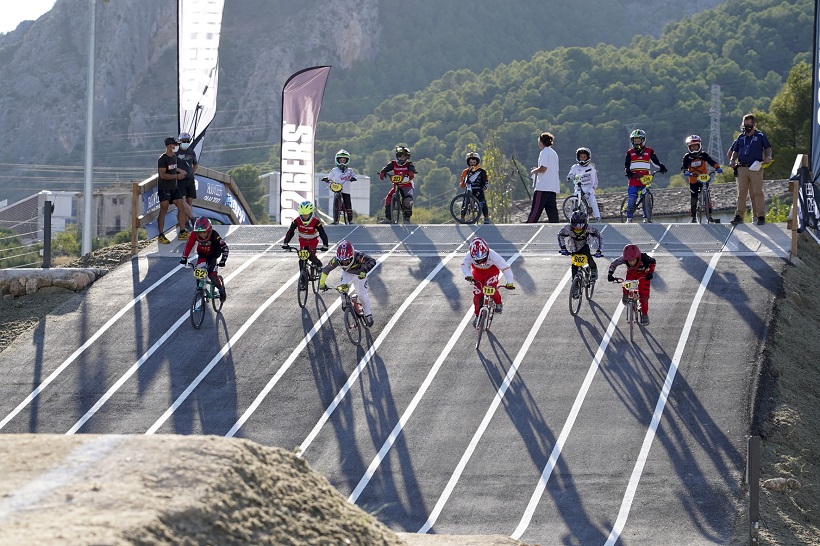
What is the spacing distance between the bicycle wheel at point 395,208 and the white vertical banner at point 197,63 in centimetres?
508

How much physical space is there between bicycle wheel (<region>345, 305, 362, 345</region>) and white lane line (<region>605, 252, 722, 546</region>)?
5.03 m

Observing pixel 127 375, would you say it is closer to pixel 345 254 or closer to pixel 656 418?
pixel 345 254

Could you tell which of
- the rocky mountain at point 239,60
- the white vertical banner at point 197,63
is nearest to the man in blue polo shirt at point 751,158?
the white vertical banner at point 197,63

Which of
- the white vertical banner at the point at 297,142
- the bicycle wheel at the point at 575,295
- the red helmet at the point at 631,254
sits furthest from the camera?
the white vertical banner at the point at 297,142

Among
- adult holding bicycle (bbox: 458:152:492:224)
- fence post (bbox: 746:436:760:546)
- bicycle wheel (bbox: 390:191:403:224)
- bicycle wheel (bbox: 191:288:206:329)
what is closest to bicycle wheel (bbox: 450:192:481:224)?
adult holding bicycle (bbox: 458:152:492:224)

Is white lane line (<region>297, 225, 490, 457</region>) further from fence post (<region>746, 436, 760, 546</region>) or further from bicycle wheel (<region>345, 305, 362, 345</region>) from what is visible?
fence post (<region>746, 436, 760, 546</region>)

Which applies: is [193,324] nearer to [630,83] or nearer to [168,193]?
[168,193]

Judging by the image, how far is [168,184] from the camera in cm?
2475

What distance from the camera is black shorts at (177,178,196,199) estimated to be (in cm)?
2497

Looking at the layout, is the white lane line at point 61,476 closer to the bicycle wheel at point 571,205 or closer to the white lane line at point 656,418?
the white lane line at point 656,418

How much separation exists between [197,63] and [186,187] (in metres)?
5.43

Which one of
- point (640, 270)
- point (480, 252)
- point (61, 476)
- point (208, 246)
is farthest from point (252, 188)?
point (61, 476)

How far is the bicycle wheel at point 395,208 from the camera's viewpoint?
86.2 ft

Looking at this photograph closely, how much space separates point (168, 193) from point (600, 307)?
9.37 m
